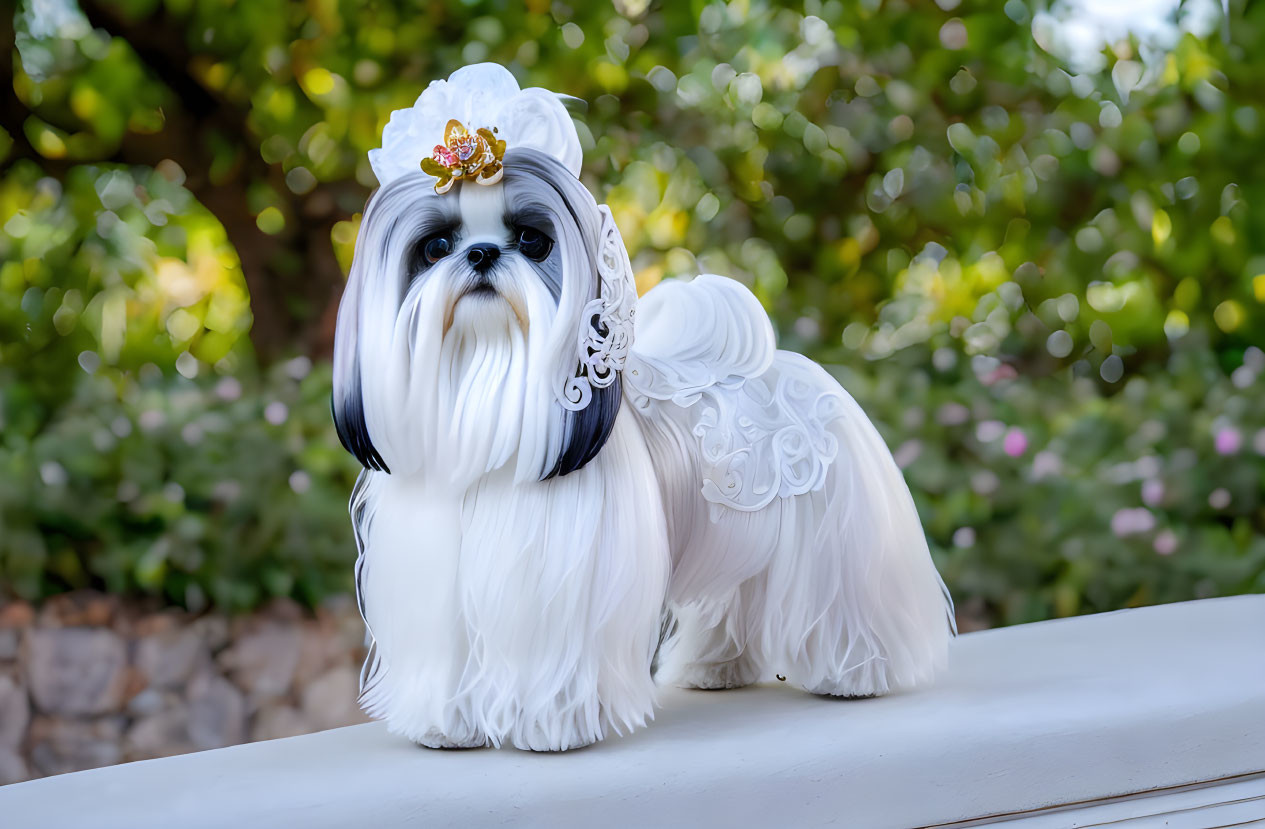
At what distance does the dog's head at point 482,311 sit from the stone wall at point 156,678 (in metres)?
1.54

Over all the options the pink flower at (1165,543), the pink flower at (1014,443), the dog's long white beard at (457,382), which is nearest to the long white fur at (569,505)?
the dog's long white beard at (457,382)

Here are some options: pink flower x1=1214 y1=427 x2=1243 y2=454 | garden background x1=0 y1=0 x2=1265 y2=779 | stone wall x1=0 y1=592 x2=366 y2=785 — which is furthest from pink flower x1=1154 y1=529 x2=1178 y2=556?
stone wall x1=0 y1=592 x2=366 y2=785

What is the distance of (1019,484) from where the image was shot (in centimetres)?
320

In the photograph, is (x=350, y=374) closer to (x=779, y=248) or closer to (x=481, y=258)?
(x=481, y=258)

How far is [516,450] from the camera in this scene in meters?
1.55

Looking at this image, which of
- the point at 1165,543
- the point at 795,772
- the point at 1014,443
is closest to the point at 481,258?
the point at 795,772

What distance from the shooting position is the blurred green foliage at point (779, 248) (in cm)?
296

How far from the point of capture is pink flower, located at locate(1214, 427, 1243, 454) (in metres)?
3.28

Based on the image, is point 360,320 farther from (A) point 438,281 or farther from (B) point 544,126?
(B) point 544,126

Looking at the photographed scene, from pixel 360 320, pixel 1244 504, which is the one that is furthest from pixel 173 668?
pixel 1244 504

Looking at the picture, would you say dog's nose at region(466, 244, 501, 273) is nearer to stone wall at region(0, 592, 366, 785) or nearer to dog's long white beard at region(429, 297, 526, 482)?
dog's long white beard at region(429, 297, 526, 482)

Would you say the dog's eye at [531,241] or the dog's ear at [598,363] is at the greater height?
the dog's eye at [531,241]

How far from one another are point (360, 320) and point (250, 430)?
5.12ft

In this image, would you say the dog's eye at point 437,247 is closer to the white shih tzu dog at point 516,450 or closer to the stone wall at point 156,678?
the white shih tzu dog at point 516,450
